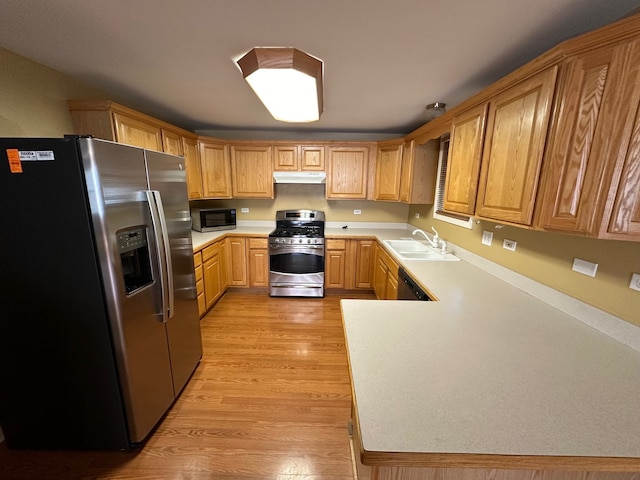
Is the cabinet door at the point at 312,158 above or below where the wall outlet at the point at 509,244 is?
above

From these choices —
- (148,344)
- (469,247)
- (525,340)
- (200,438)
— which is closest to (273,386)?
(200,438)

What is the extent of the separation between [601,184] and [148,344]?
2.32m

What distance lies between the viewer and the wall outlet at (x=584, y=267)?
1.20 metres

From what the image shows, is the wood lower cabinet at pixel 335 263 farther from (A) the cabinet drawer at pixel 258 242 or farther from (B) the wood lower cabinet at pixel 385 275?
(A) the cabinet drawer at pixel 258 242

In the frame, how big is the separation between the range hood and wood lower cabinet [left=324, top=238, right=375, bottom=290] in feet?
2.89

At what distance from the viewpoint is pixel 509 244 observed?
175 cm

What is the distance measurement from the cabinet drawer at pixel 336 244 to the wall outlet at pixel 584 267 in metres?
2.44

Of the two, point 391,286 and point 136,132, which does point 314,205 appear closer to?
point 391,286

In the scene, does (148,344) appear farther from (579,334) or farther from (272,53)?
(579,334)

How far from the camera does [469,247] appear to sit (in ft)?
7.29

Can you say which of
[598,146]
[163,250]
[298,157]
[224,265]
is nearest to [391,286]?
[598,146]

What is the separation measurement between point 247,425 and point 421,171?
2.94 m

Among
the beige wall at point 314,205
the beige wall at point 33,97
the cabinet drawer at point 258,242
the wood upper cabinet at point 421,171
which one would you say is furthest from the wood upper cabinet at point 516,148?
the beige wall at point 33,97

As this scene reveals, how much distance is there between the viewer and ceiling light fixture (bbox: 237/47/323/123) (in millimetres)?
1416
